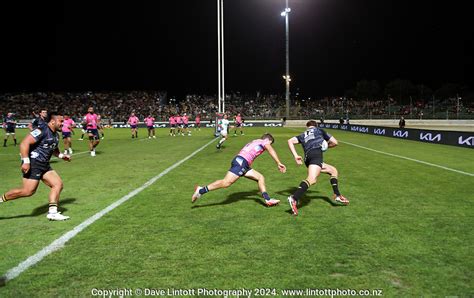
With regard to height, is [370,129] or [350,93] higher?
[350,93]

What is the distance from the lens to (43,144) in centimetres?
649

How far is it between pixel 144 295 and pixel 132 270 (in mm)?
625

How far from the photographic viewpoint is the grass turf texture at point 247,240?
3992 millimetres

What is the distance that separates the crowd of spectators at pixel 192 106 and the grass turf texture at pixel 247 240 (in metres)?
49.1

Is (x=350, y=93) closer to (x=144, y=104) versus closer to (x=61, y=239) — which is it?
(x=144, y=104)

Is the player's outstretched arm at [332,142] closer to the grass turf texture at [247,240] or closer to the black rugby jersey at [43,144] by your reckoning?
the grass turf texture at [247,240]

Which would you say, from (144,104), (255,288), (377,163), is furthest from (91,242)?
(144,104)

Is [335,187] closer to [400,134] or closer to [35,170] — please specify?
[35,170]

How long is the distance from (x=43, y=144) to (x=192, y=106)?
226ft

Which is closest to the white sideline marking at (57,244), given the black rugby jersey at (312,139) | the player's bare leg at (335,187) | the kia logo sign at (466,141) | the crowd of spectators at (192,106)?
Answer: the black rugby jersey at (312,139)

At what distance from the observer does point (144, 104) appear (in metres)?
73.6

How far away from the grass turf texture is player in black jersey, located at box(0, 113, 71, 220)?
1.46 feet

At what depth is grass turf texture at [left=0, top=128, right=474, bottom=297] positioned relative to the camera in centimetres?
399

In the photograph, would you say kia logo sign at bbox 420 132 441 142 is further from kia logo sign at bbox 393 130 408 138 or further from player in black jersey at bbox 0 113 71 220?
player in black jersey at bbox 0 113 71 220
